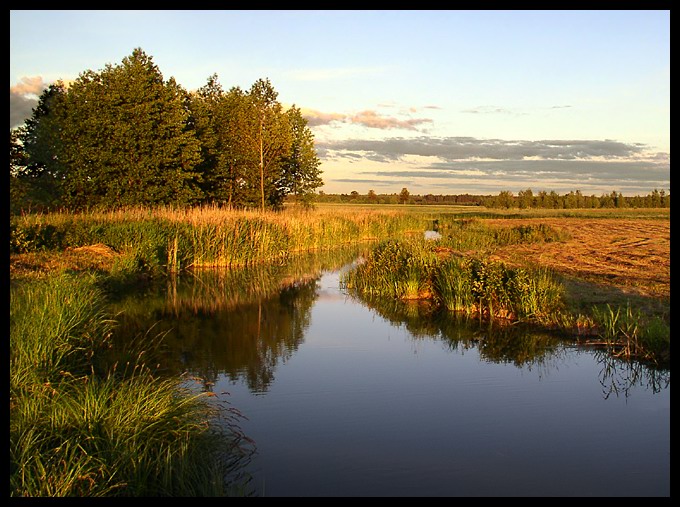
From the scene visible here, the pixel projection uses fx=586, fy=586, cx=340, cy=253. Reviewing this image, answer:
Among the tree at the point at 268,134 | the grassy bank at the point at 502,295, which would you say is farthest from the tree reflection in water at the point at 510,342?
the tree at the point at 268,134

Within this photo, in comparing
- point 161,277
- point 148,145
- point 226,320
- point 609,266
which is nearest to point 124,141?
point 148,145

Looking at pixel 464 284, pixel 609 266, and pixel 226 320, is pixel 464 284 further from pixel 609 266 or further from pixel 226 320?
pixel 609 266

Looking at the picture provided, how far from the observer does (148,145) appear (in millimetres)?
28547

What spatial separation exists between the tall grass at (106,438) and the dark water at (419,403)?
0.59 meters

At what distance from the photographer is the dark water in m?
5.79

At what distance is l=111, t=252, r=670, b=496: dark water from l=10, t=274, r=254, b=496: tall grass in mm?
586

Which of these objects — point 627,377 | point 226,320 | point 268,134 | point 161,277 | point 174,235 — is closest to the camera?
point 627,377

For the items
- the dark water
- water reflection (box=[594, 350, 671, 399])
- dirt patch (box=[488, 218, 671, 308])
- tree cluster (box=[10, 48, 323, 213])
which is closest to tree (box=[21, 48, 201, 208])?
tree cluster (box=[10, 48, 323, 213])

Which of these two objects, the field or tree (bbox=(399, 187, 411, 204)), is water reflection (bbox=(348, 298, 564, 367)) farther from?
tree (bbox=(399, 187, 411, 204))

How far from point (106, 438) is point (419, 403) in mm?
4249

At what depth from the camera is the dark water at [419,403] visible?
19.0ft

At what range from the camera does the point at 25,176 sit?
4025cm

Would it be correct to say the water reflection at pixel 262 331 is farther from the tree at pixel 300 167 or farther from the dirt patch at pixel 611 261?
the tree at pixel 300 167

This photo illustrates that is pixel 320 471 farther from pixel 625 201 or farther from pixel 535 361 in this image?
pixel 625 201
